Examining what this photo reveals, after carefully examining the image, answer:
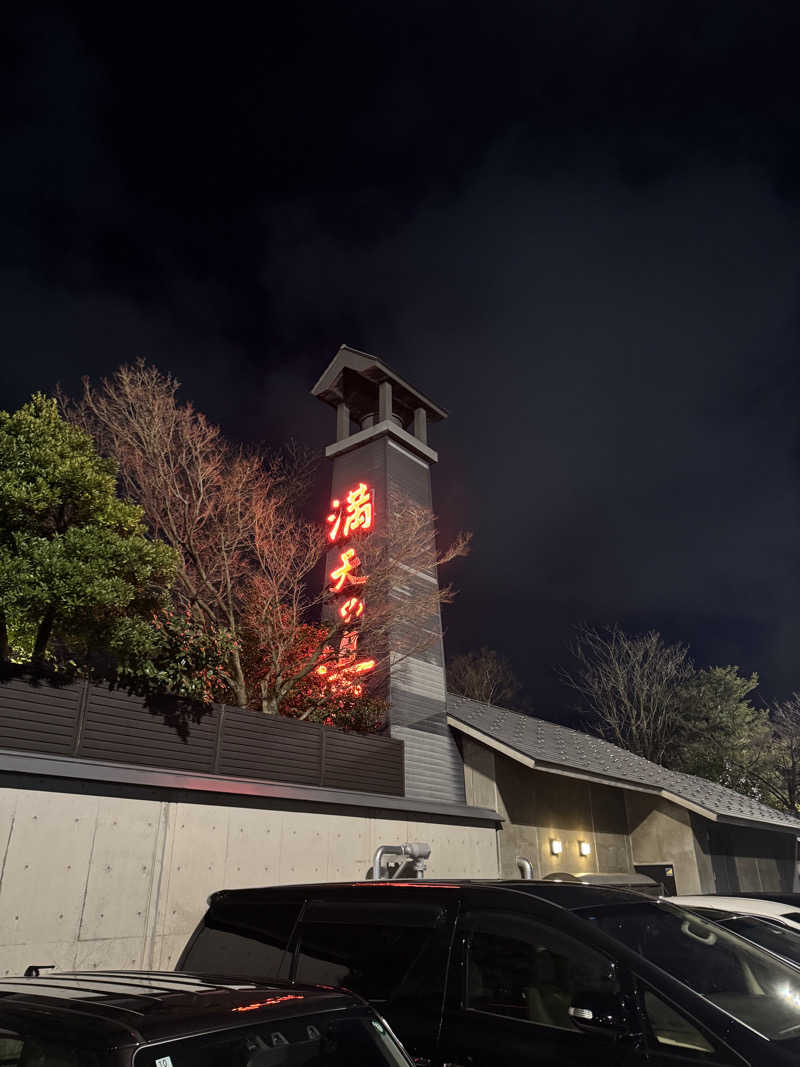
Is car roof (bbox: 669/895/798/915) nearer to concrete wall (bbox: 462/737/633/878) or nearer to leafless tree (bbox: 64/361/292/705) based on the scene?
concrete wall (bbox: 462/737/633/878)

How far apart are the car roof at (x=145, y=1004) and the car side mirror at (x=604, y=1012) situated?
1.09m

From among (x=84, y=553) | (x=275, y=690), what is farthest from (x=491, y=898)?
(x=275, y=690)

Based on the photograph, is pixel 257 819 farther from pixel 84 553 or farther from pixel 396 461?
pixel 396 461

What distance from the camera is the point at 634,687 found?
3434 centimetres

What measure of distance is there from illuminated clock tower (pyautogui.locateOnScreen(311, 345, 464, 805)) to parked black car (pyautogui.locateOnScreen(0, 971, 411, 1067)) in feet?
38.6

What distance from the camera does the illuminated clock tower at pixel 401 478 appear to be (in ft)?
50.1

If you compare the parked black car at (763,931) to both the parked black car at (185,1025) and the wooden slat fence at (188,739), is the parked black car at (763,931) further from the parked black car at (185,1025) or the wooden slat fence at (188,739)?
the wooden slat fence at (188,739)

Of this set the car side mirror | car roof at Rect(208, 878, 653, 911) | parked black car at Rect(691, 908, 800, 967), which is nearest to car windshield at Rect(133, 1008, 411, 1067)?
the car side mirror

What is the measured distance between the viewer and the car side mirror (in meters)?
3.14

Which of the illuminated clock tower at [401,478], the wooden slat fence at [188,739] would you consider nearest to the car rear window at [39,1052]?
the wooden slat fence at [188,739]

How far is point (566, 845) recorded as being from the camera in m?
16.4

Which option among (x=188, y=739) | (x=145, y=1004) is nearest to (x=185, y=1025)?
(x=145, y=1004)

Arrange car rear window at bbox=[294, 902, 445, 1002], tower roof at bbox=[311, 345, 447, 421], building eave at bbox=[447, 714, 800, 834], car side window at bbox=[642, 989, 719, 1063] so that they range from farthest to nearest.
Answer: tower roof at bbox=[311, 345, 447, 421]
building eave at bbox=[447, 714, 800, 834]
car rear window at bbox=[294, 902, 445, 1002]
car side window at bbox=[642, 989, 719, 1063]

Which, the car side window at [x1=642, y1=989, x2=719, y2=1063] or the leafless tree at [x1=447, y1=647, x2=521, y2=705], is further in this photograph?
the leafless tree at [x1=447, y1=647, x2=521, y2=705]
